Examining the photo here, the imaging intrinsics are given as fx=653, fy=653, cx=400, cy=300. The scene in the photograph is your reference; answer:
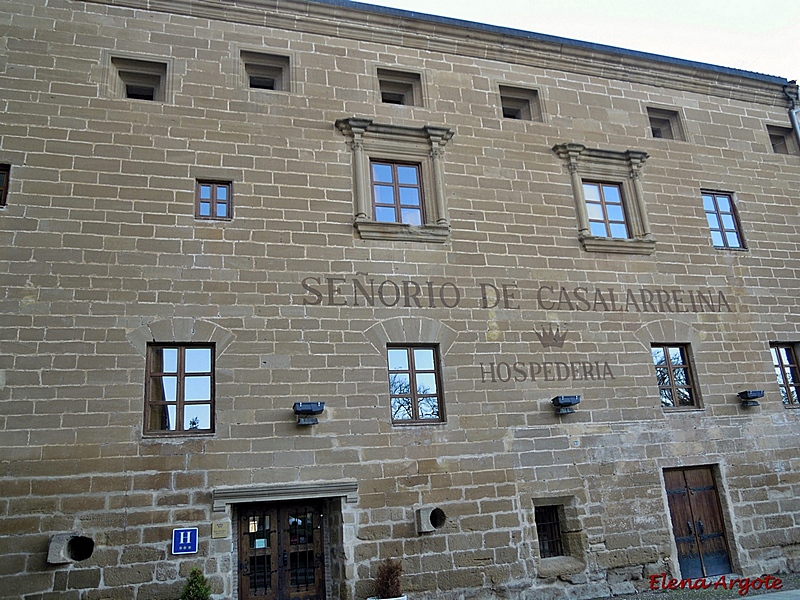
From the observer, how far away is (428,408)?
998 centimetres

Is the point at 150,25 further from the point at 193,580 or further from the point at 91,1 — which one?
the point at 193,580

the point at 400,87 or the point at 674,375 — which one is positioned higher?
the point at 400,87

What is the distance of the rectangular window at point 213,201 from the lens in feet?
32.3

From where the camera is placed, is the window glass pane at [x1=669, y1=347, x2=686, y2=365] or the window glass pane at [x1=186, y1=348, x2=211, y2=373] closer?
the window glass pane at [x1=186, y1=348, x2=211, y2=373]

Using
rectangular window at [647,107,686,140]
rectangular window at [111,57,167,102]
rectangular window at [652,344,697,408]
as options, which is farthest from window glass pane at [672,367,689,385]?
rectangular window at [111,57,167,102]

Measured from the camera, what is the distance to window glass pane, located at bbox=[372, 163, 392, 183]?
10984mm

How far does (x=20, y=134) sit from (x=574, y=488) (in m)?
9.76

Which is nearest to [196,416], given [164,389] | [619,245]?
[164,389]

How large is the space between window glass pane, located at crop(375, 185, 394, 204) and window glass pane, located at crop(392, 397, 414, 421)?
329cm

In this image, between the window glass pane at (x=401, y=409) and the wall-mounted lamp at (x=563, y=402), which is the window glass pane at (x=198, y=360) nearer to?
the window glass pane at (x=401, y=409)

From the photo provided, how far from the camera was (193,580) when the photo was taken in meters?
7.95

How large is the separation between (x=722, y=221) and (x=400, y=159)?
6.76m

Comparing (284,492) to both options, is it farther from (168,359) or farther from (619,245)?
(619,245)

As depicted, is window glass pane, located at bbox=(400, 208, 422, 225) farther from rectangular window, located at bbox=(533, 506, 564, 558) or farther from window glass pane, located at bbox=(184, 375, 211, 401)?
rectangular window, located at bbox=(533, 506, 564, 558)
